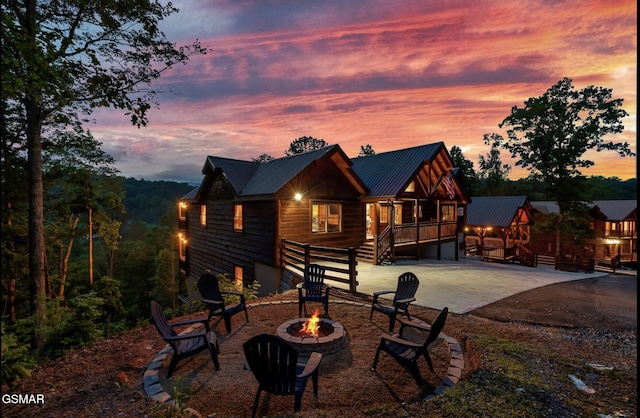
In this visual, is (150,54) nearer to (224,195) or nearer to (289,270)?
(224,195)

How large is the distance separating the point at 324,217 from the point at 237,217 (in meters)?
4.46

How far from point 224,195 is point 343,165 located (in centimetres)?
664

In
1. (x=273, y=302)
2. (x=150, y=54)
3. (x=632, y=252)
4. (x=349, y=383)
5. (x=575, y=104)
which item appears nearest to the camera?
(x=349, y=383)

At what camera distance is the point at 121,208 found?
46.1 ft

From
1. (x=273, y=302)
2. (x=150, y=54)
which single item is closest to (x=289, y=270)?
(x=273, y=302)

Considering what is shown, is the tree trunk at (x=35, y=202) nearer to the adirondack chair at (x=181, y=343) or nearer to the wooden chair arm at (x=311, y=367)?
the adirondack chair at (x=181, y=343)

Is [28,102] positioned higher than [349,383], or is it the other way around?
[28,102]

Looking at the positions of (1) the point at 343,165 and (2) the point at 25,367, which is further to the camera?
(1) the point at 343,165

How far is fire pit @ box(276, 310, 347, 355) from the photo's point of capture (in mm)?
5180

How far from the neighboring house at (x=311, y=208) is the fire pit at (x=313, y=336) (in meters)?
6.13

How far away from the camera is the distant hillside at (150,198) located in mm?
69650

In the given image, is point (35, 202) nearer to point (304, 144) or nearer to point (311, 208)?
point (311, 208)

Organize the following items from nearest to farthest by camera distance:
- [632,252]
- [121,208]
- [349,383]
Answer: [349,383] < [121,208] < [632,252]

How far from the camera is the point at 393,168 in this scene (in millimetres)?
17016
